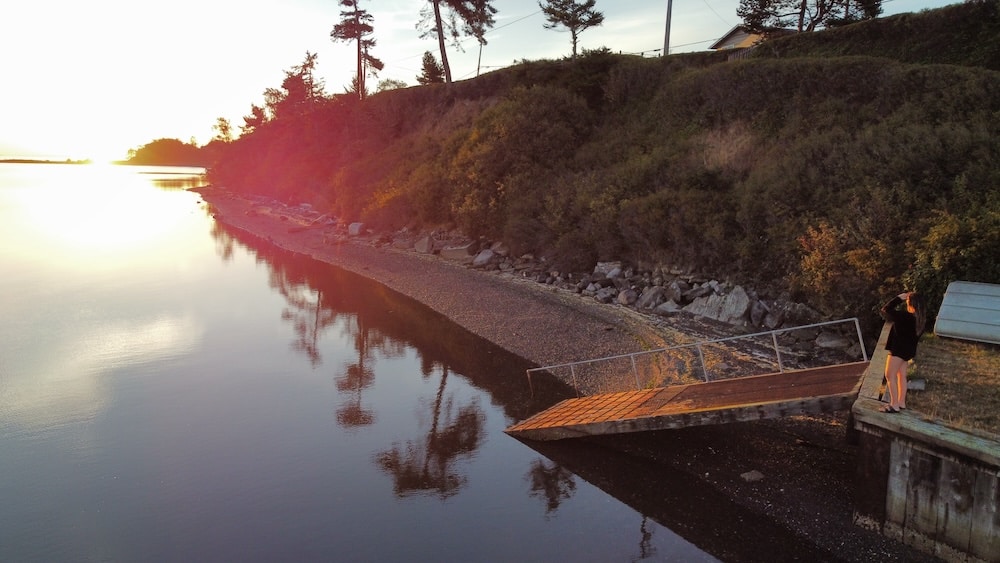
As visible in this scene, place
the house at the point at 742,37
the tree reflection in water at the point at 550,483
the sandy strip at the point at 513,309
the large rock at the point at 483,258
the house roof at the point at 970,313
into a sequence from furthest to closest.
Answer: the house at the point at 742,37, the large rock at the point at 483,258, the sandy strip at the point at 513,309, the tree reflection in water at the point at 550,483, the house roof at the point at 970,313

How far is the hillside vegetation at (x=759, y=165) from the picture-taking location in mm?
14469

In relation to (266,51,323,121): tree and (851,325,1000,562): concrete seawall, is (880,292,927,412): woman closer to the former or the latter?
(851,325,1000,562): concrete seawall

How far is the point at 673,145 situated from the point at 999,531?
831 inches

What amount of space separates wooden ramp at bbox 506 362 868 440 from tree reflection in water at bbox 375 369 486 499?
1.13 metres

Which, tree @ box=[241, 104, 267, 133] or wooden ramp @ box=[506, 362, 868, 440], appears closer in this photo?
wooden ramp @ box=[506, 362, 868, 440]

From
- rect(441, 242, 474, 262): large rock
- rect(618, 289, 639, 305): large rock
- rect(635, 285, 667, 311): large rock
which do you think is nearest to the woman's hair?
rect(635, 285, 667, 311): large rock

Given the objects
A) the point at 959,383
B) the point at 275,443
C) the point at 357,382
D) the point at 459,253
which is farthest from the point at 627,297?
the point at 275,443

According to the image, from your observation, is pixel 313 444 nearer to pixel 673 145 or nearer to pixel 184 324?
pixel 184 324

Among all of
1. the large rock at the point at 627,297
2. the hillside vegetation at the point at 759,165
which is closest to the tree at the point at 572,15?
the hillside vegetation at the point at 759,165

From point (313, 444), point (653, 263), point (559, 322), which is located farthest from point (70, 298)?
point (653, 263)

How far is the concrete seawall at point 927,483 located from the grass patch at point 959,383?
0.52 metres

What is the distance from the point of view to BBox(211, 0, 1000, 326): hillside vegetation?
14.5 m

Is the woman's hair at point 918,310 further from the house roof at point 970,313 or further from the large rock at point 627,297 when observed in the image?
the large rock at point 627,297

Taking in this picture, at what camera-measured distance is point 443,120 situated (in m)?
45.9
